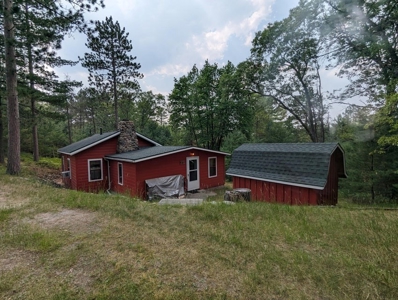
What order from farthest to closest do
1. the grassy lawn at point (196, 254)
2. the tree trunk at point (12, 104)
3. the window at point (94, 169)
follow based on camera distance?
the window at point (94, 169), the tree trunk at point (12, 104), the grassy lawn at point (196, 254)

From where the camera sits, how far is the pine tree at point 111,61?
663 inches

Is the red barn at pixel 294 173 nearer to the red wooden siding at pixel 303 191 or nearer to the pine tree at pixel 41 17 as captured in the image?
the red wooden siding at pixel 303 191

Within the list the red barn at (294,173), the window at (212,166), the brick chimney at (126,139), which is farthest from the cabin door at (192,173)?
the brick chimney at (126,139)

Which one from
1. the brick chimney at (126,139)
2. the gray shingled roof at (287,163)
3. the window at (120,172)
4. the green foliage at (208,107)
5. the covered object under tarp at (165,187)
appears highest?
the green foliage at (208,107)

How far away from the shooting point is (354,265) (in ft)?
7.90

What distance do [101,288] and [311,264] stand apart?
2344 millimetres

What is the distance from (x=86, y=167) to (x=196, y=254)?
1080 centimetres

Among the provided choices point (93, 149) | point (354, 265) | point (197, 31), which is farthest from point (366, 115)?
point (93, 149)

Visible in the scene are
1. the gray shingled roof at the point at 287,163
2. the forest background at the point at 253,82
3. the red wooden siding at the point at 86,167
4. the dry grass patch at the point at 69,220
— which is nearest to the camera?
the dry grass patch at the point at 69,220

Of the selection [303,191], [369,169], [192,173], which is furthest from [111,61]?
[369,169]

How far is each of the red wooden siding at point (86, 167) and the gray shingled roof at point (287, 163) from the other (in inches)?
294

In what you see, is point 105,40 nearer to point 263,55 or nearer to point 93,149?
point 93,149

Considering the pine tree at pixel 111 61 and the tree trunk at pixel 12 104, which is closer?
the tree trunk at pixel 12 104

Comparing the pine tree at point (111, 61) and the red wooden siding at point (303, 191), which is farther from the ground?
the pine tree at point (111, 61)
